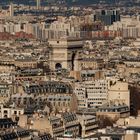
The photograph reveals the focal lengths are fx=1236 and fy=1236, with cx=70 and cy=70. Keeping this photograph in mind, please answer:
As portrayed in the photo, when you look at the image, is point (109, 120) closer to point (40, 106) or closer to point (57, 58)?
point (40, 106)

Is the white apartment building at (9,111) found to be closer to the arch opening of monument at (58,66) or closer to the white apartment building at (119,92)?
the white apartment building at (119,92)

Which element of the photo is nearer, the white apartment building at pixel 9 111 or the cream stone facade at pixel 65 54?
the white apartment building at pixel 9 111

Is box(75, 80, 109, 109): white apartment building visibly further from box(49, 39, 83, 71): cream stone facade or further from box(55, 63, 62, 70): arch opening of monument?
box(55, 63, 62, 70): arch opening of monument

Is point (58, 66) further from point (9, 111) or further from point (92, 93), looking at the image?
point (9, 111)

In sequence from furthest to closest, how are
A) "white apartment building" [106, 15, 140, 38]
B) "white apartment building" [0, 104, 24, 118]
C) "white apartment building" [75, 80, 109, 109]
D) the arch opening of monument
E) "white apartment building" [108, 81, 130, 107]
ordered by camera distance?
"white apartment building" [106, 15, 140, 38] → the arch opening of monument → "white apartment building" [75, 80, 109, 109] → "white apartment building" [108, 81, 130, 107] → "white apartment building" [0, 104, 24, 118]

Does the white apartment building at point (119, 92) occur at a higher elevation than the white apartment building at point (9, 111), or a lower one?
higher

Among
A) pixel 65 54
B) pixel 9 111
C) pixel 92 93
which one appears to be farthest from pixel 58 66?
pixel 9 111

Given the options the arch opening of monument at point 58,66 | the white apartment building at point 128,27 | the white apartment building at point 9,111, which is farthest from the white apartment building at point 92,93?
the white apartment building at point 128,27

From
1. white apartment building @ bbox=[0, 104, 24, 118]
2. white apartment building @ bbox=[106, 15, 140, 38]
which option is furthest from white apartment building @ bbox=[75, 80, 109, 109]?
white apartment building @ bbox=[106, 15, 140, 38]
